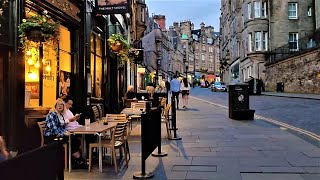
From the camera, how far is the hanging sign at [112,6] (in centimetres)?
1363

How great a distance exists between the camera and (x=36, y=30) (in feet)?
25.7

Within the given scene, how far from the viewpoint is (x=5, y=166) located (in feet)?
8.36

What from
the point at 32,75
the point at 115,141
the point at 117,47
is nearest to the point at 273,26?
the point at 117,47

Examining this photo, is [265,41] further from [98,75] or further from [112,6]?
[112,6]

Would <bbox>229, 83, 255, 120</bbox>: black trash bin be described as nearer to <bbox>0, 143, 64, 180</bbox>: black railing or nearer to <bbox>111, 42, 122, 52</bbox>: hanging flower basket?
<bbox>111, 42, 122, 52</bbox>: hanging flower basket

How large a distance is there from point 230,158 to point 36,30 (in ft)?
15.3

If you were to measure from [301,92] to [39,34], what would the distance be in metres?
36.0

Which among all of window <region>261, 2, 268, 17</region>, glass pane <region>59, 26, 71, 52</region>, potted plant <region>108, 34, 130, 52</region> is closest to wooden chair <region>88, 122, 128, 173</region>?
glass pane <region>59, 26, 71, 52</region>

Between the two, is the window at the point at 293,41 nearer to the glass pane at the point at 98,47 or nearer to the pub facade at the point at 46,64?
the pub facade at the point at 46,64

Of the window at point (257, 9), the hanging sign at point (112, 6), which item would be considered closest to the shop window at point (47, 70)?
the hanging sign at point (112, 6)

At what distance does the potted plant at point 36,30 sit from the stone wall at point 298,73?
30786mm

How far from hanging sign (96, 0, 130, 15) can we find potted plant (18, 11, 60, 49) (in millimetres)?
5488

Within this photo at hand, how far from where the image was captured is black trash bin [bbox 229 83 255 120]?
1631 cm

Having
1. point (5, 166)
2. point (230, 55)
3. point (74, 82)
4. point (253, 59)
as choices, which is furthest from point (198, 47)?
point (5, 166)
